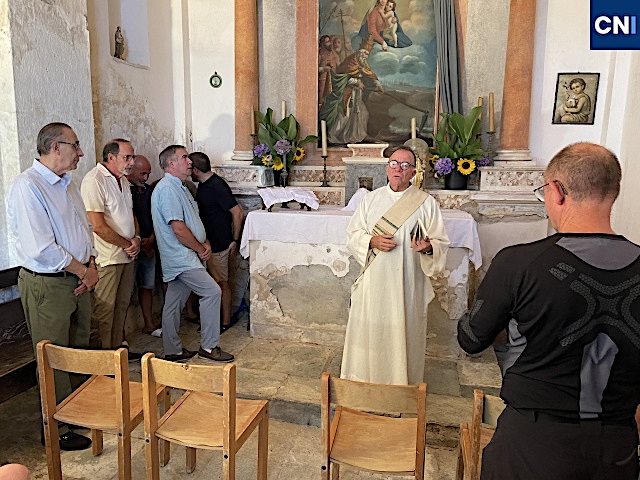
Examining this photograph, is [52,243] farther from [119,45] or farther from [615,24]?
[615,24]

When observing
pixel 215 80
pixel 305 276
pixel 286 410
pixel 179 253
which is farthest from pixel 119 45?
pixel 286 410

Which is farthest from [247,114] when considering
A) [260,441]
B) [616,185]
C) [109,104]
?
[616,185]

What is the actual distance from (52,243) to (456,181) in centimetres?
390

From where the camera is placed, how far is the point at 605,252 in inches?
54.6

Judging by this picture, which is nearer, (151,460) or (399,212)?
(151,460)

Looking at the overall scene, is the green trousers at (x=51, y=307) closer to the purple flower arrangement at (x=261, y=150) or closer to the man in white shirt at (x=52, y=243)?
the man in white shirt at (x=52, y=243)

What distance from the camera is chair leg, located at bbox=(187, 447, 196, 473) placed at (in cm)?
296

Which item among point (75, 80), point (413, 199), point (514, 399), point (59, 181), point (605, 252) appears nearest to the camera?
point (605, 252)

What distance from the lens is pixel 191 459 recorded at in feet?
9.77

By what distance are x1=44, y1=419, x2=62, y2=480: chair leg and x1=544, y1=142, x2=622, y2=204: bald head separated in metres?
2.58

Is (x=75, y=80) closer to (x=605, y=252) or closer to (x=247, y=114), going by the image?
(x=247, y=114)

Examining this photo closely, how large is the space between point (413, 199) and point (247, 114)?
3.15 metres

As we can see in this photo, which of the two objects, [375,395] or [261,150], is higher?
[261,150]

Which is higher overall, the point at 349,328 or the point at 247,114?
the point at 247,114
